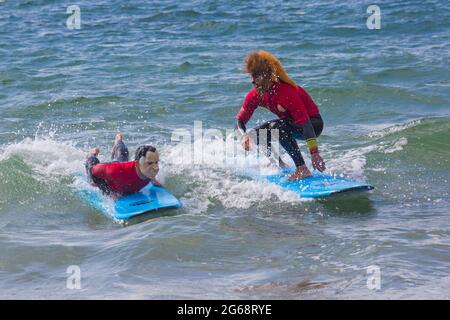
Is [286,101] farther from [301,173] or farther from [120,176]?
[120,176]

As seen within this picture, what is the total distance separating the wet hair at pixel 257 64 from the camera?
732 cm

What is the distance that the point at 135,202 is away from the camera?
7227 millimetres

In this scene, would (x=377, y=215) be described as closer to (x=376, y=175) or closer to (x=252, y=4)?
(x=376, y=175)

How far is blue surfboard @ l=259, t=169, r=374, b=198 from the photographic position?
7352 mm

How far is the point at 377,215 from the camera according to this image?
712cm

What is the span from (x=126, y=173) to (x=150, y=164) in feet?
1.22

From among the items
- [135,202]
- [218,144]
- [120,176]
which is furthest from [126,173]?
[218,144]

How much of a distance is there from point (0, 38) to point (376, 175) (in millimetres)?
11640

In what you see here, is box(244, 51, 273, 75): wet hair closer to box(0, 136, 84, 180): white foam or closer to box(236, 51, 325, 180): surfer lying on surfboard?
box(236, 51, 325, 180): surfer lying on surfboard

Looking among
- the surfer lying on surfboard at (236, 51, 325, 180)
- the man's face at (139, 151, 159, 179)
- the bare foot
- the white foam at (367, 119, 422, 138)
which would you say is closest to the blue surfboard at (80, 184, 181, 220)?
the man's face at (139, 151, 159, 179)

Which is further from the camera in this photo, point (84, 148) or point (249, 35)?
point (249, 35)

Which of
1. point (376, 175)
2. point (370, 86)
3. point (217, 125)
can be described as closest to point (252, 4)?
point (370, 86)

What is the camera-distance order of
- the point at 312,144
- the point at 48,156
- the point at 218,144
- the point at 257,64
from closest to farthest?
the point at 257,64 < the point at 312,144 < the point at 48,156 < the point at 218,144
